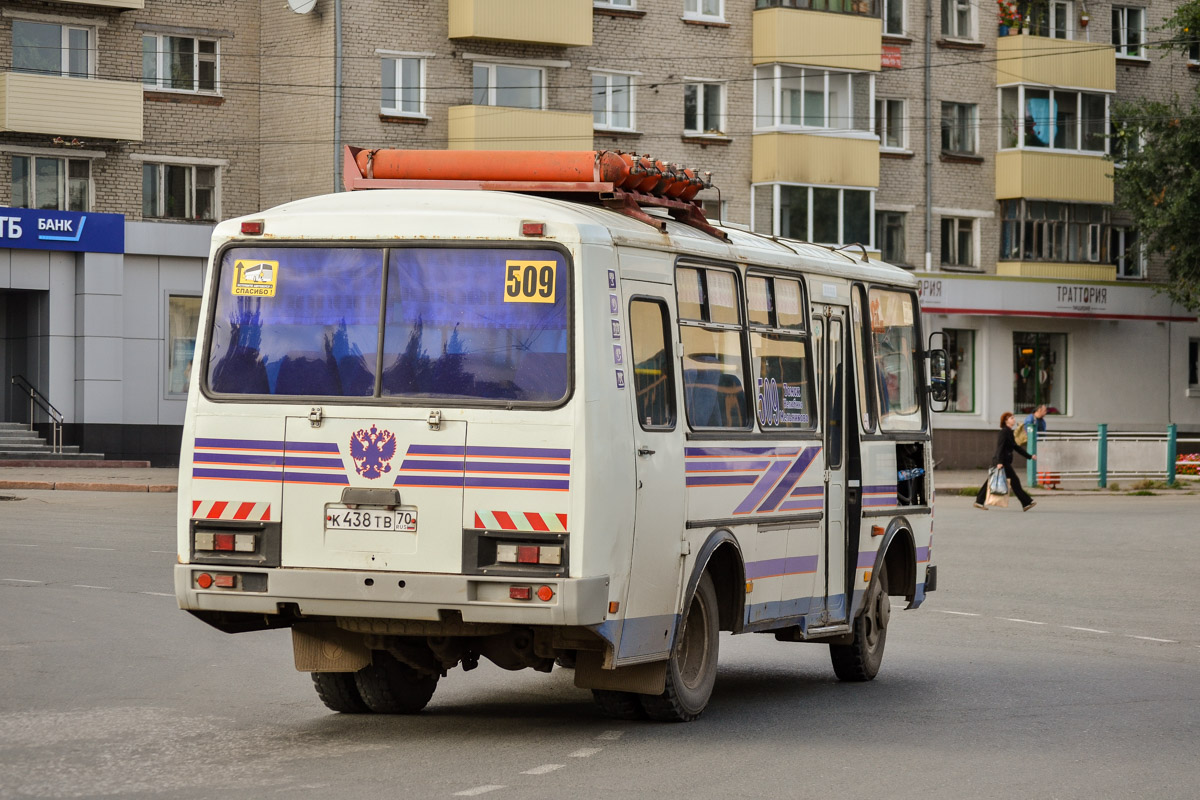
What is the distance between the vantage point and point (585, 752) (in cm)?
917

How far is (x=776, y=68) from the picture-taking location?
1857 inches

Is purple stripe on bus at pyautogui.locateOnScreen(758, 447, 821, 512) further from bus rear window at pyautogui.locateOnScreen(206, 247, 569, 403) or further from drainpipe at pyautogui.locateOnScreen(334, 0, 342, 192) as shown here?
drainpipe at pyautogui.locateOnScreen(334, 0, 342, 192)

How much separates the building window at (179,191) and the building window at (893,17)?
1706 cm

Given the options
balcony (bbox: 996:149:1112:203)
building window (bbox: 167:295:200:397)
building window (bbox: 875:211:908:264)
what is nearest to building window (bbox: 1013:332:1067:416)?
balcony (bbox: 996:149:1112:203)

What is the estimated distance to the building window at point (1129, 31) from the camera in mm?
52438

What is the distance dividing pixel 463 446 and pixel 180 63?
35981 millimetres

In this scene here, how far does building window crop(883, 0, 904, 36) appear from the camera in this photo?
162 ft

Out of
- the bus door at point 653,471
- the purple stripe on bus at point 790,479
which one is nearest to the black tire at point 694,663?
the bus door at point 653,471

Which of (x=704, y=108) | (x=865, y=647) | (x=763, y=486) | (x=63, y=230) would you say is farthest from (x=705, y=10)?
(x=763, y=486)

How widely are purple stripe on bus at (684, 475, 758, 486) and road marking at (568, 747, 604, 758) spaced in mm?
1500

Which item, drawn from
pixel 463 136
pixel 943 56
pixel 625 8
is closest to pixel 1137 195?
pixel 943 56

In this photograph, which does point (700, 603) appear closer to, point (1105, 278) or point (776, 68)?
point (776, 68)

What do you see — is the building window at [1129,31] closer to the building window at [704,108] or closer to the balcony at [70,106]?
the building window at [704,108]

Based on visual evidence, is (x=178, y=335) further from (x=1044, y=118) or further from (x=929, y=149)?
(x=1044, y=118)
